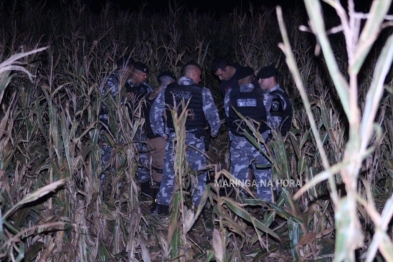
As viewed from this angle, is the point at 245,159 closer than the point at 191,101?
No

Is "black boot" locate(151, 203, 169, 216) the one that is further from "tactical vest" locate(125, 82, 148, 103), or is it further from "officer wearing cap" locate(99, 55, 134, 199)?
"tactical vest" locate(125, 82, 148, 103)

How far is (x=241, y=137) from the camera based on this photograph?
462 centimetres

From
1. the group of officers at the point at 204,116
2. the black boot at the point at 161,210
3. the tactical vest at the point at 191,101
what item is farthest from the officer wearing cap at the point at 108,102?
the black boot at the point at 161,210

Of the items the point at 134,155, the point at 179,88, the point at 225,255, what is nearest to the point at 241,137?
the point at 179,88

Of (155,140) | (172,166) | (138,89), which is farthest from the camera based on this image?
(138,89)

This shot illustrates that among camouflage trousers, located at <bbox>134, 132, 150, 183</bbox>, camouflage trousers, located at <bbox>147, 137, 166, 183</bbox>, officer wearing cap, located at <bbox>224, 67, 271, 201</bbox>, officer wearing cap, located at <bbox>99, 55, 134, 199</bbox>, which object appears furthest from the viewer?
camouflage trousers, located at <bbox>134, 132, 150, 183</bbox>

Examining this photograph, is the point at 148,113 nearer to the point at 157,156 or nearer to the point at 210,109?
the point at 157,156

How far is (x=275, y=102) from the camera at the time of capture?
449 centimetres

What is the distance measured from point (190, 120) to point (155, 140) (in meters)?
0.58

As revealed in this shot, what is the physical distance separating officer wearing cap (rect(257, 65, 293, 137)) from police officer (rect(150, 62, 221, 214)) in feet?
1.32

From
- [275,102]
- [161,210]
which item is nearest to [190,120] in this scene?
[275,102]

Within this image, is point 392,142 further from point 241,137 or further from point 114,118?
point 114,118

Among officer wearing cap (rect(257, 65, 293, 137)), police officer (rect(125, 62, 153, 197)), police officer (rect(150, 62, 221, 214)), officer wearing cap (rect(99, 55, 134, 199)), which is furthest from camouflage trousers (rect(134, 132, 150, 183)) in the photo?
officer wearing cap (rect(257, 65, 293, 137))

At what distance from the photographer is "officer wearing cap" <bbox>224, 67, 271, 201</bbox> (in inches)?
175
